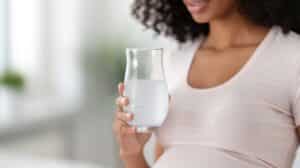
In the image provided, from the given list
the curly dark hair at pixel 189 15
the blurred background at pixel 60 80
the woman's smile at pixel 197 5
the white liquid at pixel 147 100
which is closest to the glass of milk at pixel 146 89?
the white liquid at pixel 147 100

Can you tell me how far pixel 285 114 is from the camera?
104cm

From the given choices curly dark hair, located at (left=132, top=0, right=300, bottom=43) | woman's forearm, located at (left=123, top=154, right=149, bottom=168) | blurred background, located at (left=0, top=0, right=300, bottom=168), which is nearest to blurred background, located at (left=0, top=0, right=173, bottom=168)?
blurred background, located at (left=0, top=0, right=300, bottom=168)

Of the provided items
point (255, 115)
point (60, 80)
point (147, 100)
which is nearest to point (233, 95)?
point (255, 115)

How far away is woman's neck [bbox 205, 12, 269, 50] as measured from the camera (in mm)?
1134

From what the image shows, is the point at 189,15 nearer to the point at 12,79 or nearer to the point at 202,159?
the point at 202,159

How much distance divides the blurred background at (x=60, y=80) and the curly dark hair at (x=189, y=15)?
136 centimetres

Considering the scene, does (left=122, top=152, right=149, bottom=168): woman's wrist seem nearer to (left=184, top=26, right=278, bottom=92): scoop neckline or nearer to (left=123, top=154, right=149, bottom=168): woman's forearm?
(left=123, top=154, right=149, bottom=168): woman's forearm

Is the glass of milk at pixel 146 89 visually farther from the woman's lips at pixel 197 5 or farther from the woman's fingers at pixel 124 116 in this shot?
the woman's lips at pixel 197 5

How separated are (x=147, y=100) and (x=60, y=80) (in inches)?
73.6

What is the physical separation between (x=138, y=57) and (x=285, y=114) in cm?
32

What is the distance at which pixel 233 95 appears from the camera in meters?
1.06

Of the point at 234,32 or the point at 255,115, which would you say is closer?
the point at 255,115

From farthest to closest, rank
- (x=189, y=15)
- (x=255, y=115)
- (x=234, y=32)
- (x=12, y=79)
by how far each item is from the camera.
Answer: (x=12, y=79), (x=189, y=15), (x=234, y=32), (x=255, y=115)

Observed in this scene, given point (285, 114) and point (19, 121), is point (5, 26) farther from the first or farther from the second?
point (285, 114)
